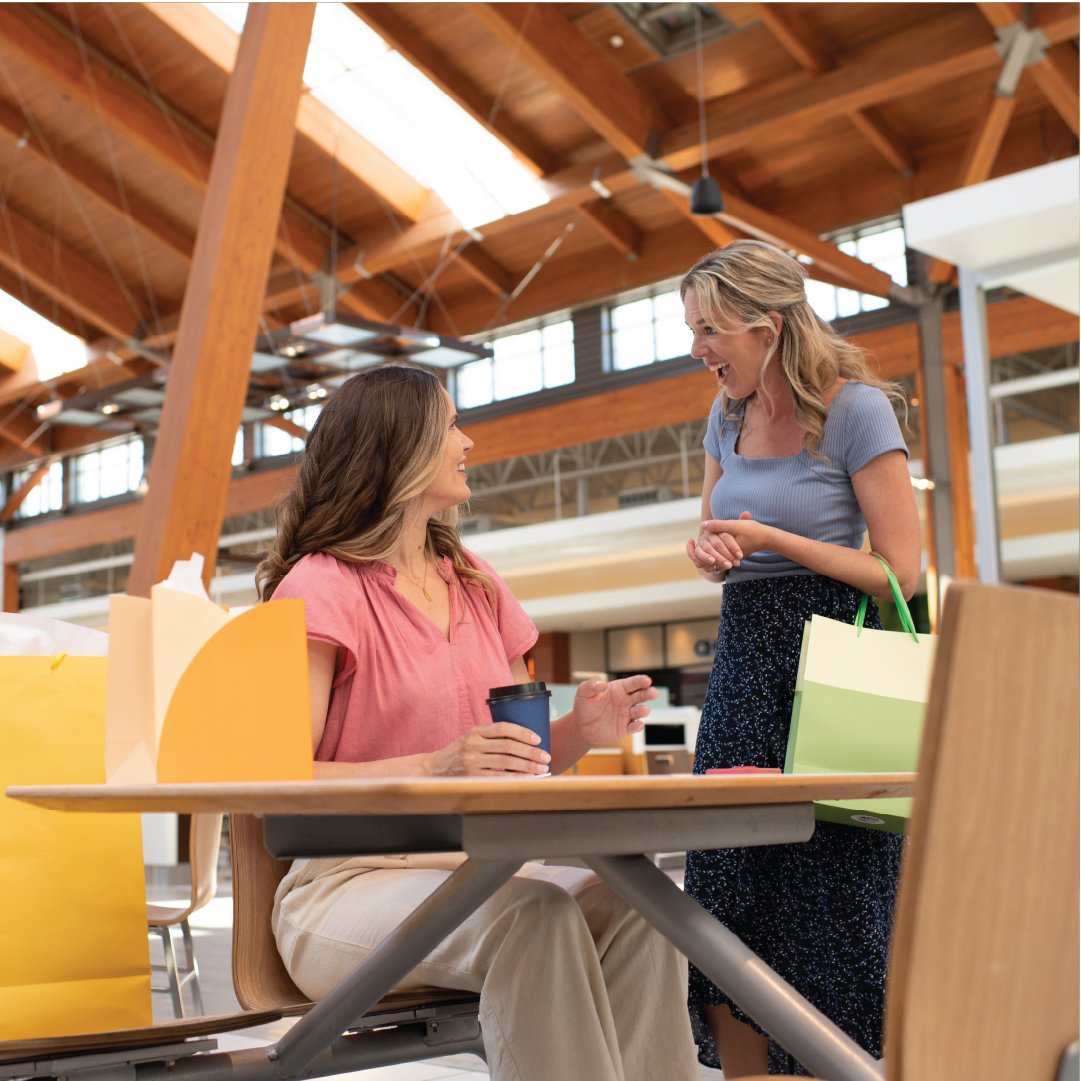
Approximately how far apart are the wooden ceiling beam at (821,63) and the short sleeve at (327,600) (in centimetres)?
905

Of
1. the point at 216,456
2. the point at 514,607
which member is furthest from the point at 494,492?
the point at 514,607

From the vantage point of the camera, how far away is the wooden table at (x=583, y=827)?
86 cm

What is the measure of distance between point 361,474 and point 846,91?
30.5 ft

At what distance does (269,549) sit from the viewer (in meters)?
1.75

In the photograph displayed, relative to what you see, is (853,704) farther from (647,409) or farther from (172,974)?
(647,409)

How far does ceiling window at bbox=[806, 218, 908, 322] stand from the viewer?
12.2 metres

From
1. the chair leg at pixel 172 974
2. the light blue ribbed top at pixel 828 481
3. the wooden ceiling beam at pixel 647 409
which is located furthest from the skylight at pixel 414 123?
the light blue ribbed top at pixel 828 481

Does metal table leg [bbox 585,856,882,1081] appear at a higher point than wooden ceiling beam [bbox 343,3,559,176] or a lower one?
lower

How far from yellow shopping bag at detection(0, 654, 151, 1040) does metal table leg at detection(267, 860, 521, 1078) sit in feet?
0.75

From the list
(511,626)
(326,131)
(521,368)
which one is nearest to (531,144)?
(326,131)

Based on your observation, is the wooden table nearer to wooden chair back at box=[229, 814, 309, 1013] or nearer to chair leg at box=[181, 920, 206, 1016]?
wooden chair back at box=[229, 814, 309, 1013]

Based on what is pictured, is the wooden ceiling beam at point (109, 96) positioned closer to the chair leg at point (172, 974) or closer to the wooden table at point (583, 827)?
the chair leg at point (172, 974)

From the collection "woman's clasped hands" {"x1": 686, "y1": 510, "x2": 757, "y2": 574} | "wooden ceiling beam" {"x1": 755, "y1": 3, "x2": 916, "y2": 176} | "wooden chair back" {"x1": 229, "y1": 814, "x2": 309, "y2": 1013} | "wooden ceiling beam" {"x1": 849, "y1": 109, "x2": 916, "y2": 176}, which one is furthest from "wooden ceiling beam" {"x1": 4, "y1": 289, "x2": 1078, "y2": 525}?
"wooden chair back" {"x1": 229, "y1": 814, "x2": 309, "y2": 1013}

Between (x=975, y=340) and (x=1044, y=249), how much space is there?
1.35ft
